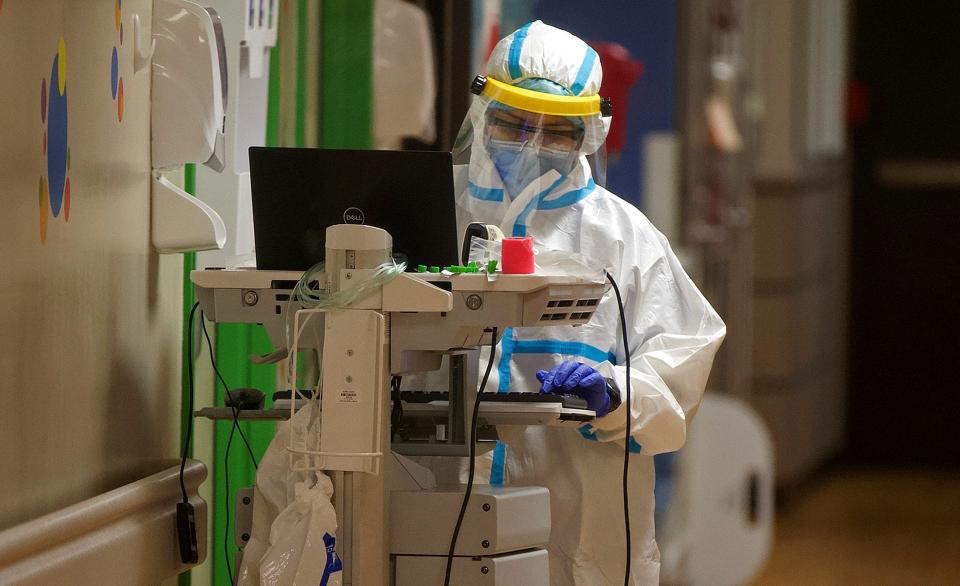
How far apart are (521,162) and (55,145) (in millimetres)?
748

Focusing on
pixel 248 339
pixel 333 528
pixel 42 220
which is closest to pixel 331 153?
pixel 42 220

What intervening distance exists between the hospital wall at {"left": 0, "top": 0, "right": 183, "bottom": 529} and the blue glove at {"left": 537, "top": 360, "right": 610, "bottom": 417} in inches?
26.7

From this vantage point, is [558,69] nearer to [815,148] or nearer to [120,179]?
[120,179]

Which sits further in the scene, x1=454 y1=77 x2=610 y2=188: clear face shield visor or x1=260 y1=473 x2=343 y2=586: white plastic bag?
x1=454 y1=77 x2=610 y2=188: clear face shield visor

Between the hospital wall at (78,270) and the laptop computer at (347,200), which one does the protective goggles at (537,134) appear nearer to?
the laptop computer at (347,200)

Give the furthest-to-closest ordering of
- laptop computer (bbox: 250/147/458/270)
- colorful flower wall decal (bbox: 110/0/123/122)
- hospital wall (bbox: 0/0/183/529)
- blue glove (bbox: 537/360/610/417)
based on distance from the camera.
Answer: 1. colorful flower wall decal (bbox: 110/0/123/122)
2. blue glove (bbox: 537/360/610/417)
3. laptop computer (bbox: 250/147/458/270)
4. hospital wall (bbox: 0/0/183/529)

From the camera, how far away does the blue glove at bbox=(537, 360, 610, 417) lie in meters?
1.83

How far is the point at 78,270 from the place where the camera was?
183 centimetres

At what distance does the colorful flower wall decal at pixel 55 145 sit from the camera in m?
1.70

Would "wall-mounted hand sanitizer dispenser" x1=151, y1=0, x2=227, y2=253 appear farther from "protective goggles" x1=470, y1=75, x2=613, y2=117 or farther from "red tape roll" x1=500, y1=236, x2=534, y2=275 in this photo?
"red tape roll" x1=500, y1=236, x2=534, y2=275

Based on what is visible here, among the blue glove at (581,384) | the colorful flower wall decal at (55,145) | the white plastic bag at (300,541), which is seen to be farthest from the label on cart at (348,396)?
the colorful flower wall decal at (55,145)

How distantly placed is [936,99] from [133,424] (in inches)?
232

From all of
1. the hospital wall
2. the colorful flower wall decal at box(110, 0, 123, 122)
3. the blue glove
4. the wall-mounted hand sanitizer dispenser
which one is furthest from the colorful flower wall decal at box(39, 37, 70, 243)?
Result: the blue glove

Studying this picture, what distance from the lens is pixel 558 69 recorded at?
2.12m
